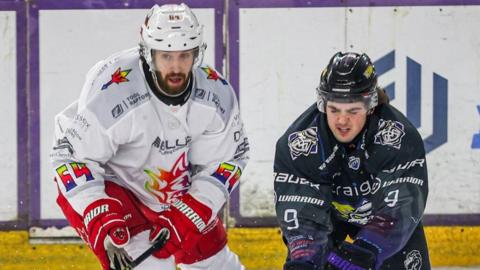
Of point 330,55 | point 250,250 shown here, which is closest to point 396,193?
point 330,55

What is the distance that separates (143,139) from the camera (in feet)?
15.4

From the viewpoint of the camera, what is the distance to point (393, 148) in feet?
13.7

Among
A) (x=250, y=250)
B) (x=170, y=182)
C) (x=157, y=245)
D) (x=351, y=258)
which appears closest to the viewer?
(x=351, y=258)

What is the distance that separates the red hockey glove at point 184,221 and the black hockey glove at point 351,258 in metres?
0.78

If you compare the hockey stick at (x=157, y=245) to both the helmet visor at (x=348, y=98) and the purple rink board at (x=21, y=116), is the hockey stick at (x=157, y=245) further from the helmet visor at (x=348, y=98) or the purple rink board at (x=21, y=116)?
the purple rink board at (x=21, y=116)

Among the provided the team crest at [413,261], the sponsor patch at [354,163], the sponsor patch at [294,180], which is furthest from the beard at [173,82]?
Result: the team crest at [413,261]

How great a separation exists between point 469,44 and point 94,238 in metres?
2.15

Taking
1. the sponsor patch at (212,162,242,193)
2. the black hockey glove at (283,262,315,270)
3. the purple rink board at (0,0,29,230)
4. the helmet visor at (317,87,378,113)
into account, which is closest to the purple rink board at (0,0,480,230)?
the purple rink board at (0,0,29,230)

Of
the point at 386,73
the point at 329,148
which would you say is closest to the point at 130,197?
→ the point at 329,148

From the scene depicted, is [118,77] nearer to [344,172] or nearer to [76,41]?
[344,172]

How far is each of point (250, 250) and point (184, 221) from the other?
1.39 metres

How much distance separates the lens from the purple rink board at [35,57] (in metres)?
5.79

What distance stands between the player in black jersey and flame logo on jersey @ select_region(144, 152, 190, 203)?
661 millimetres

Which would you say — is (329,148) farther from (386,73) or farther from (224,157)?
(386,73)
